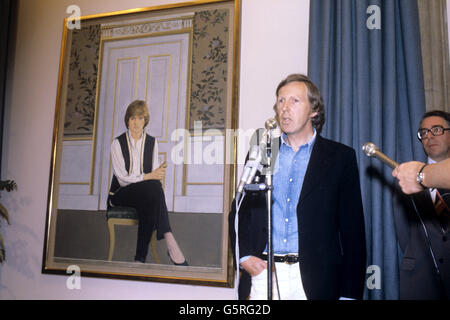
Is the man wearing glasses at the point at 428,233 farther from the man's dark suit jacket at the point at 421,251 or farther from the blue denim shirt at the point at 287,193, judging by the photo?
the blue denim shirt at the point at 287,193

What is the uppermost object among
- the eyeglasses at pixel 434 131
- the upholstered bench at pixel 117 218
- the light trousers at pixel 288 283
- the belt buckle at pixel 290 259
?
the eyeglasses at pixel 434 131

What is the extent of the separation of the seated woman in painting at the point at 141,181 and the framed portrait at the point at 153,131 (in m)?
0.04

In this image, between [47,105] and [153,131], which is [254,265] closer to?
[153,131]

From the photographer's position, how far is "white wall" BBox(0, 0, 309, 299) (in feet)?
8.06

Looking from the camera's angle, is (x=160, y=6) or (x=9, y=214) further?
(x=9, y=214)

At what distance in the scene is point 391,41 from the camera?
212 centimetres

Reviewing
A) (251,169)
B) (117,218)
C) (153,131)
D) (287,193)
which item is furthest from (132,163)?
(251,169)

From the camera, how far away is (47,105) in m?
3.01

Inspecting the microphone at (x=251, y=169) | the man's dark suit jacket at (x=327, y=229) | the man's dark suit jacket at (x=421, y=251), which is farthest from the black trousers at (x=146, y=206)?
the man's dark suit jacket at (x=421, y=251)

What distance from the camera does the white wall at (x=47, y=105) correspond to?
8.06 ft

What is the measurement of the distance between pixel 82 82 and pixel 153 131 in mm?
773

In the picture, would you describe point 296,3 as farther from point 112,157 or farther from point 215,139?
point 112,157
